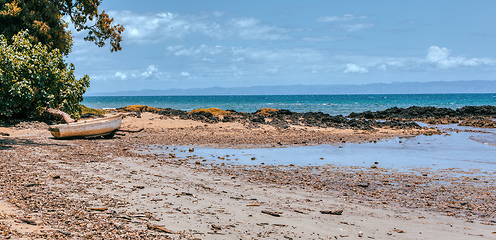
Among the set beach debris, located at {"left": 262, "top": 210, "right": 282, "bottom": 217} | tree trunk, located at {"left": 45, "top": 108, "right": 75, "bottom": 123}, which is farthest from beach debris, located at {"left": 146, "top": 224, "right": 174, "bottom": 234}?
tree trunk, located at {"left": 45, "top": 108, "right": 75, "bottom": 123}

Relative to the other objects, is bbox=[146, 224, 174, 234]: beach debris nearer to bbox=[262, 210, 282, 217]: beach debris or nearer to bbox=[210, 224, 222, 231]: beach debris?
bbox=[210, 224, 222, 231]: beach debris

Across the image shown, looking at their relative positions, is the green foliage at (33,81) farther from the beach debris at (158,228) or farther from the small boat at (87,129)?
the beach debris at (158,228)

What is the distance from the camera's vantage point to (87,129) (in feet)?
61.8

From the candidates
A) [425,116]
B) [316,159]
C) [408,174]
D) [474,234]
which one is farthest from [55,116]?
[425,116]

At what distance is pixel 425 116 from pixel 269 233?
4158cm

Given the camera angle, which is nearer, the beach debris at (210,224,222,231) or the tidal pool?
the beach debris at (210,224,222,231)

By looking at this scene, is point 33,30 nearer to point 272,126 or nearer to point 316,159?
point 272,126

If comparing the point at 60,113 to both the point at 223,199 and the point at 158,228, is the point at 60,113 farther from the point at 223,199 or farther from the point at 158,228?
the point at 158,228

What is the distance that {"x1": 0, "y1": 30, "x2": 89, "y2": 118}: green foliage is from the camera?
56.0 ft

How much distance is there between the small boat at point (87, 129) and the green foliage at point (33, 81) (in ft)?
6.98

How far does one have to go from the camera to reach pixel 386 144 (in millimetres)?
20516

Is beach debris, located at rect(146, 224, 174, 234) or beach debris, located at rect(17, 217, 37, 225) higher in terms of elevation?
beach debris, located at rect(17, 217, 37, 225)

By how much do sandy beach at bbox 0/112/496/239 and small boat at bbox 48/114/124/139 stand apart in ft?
11.6

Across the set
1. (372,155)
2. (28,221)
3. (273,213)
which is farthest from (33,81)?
(273,213)
